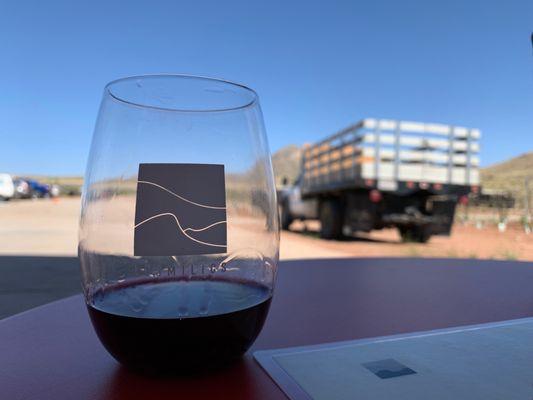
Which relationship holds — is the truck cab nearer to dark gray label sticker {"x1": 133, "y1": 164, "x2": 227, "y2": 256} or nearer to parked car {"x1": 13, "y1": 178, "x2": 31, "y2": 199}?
dark gray label sticker {"x1": 133, "y1": 164, "x2": 227, "y2": 256}

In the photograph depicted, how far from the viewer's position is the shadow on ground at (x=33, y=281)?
325cm

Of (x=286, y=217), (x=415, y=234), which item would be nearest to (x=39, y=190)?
(x=286, y=217)

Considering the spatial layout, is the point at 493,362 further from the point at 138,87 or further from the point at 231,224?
the point at 138,87

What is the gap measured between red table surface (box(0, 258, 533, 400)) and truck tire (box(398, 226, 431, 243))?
670 centimetres

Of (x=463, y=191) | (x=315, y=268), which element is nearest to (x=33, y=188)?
(x=463, y=191)

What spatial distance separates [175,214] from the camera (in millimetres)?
433

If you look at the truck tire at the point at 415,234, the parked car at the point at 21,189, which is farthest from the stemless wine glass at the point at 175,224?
the parked car at the point at 21,189

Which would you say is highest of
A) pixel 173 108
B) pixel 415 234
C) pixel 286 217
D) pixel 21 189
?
pixel 21 189

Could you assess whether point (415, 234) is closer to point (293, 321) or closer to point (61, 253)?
point (61, 253)

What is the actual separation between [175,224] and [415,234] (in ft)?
26.4

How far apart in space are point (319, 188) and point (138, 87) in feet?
26.8

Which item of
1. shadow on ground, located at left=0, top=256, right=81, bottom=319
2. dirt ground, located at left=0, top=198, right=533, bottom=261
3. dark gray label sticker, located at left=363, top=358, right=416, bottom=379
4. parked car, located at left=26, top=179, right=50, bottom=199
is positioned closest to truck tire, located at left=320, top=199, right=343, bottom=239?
dirt ground, located at left=0, top=198, right=533, bottom=261

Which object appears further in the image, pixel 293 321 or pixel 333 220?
pixel 333 220

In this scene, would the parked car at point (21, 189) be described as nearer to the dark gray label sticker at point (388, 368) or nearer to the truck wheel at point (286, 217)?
the truck wheel at point (286, 217)
